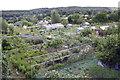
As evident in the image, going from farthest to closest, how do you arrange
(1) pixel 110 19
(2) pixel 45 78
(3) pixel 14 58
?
(1) pixel 110 19
(3) pixel 14 58
(2) pixel 45 78

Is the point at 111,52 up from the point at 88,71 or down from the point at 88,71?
up

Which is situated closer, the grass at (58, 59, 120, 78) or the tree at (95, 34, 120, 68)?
the grass at (58, 59, 120, 78)

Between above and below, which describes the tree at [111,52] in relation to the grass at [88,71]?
above

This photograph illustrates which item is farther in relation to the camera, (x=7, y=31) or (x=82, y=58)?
(x=7, y=31)

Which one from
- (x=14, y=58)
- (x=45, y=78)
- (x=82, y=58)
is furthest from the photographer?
(x=82, y=58)

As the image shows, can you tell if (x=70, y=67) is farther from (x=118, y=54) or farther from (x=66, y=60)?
(x=118, y=54)

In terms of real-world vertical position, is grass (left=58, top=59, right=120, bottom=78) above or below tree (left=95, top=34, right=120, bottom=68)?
below

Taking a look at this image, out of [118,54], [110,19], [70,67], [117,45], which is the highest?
[110,19]

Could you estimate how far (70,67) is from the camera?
7.37 meters

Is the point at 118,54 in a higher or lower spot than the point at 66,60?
higher

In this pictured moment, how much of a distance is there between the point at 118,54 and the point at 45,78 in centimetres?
369

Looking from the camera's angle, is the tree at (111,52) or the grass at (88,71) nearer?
the grass at (88,71)

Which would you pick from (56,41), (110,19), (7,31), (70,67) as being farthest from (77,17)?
(70,67)

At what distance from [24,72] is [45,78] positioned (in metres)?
1.35
